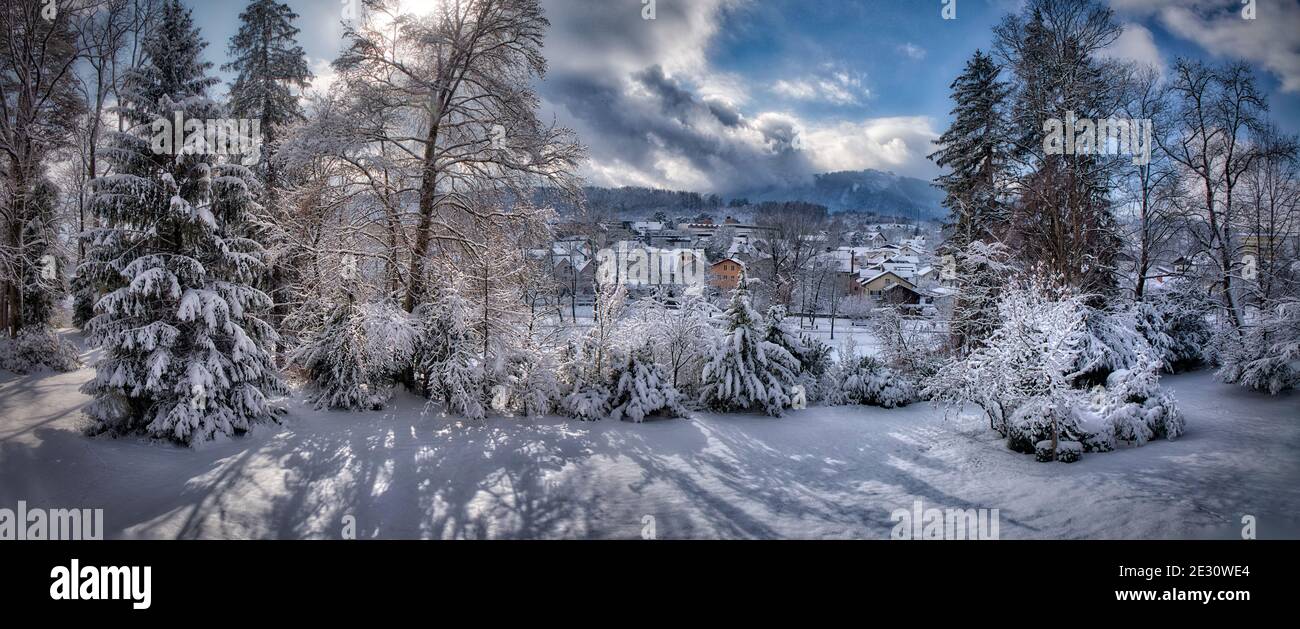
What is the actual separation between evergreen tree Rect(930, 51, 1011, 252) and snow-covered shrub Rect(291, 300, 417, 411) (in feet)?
54.0

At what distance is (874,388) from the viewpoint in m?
11.7

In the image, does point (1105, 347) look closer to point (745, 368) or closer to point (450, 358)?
point (745, 368)

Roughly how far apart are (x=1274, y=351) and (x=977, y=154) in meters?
9.87

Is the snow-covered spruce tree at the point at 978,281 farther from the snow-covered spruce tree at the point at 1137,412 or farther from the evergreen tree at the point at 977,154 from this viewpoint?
the snow-covered spruce tree at the point at 1137,412

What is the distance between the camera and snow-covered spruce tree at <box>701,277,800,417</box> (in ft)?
Answer: 34.1

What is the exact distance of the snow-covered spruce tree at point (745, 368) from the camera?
1040 centimetres

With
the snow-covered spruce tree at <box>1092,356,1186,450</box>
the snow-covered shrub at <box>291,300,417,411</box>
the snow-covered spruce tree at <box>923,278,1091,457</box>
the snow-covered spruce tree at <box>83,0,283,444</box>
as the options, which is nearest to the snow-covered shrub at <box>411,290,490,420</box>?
the snow-covered shrub at <box>291,300,417,411</box>

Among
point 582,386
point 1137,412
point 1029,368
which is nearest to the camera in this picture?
point 1029,368

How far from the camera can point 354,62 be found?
29.5 feet

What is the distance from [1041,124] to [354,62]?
16.2 m

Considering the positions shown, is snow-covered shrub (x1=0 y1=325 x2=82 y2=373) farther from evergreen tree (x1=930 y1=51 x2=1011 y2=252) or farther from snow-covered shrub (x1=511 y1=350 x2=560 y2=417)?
evergreen tree (x1=930 y1=51 x2=1011 y2=252)

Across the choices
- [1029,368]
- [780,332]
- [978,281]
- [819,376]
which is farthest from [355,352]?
[978,281]
